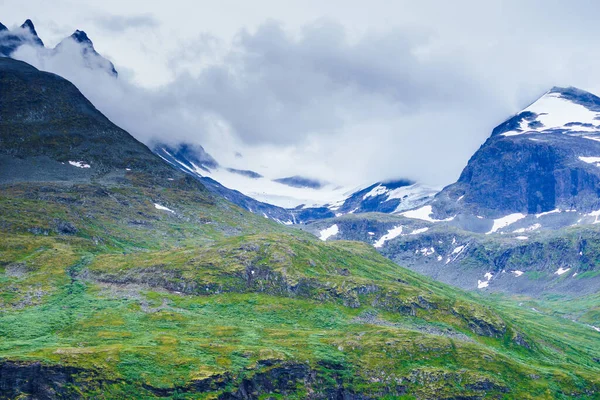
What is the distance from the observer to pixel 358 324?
196 m

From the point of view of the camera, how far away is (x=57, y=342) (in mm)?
135500

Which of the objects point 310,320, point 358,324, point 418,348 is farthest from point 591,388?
point 310,320

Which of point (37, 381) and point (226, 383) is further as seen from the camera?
point (226, 383)

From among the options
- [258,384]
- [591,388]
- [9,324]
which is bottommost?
[591,388]

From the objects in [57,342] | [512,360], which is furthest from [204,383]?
[512,360]

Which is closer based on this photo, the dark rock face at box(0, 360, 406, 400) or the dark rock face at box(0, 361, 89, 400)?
the dark rock face at box(0, 361, 89, 400)

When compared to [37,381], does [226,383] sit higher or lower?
lower

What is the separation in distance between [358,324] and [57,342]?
105 meters

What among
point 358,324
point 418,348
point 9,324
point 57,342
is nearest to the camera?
point 57,342

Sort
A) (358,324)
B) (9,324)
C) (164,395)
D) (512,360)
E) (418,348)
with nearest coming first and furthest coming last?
(164,395) < (9,324) < (418,348) < (512,360) < (358,324)

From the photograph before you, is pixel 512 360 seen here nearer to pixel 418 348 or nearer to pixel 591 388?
pixel 591 388

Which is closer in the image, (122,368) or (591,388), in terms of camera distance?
(122,368)

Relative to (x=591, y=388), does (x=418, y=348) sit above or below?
above

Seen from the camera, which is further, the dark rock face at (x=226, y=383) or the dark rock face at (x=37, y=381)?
the dark rock face at (x=226, y=383)
